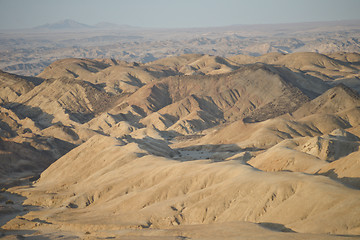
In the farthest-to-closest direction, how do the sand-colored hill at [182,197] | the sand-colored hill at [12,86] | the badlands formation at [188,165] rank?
the sand-colored hill at [12,86] < the badlands formation at [188,165] < the sand-colored hill at [182,197]

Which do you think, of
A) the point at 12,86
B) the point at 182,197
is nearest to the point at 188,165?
the point at 182,197

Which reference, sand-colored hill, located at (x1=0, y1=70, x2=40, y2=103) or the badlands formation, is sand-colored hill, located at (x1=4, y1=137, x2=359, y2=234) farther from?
sand-colored hill, located at (x1=0, y1=70, x2=40, y2=103)

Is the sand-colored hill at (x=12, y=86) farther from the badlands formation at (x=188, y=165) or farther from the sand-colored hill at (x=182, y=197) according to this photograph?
the sand-colored hill at (x=182, y=197)

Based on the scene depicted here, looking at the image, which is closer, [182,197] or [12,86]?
[182,197]

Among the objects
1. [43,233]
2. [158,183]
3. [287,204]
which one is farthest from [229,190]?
[43,233]

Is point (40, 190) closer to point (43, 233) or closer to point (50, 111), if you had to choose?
point (43, 233)

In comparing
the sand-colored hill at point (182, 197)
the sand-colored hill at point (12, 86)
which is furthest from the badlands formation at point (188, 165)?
the sand-colored hill at point (12, 86)

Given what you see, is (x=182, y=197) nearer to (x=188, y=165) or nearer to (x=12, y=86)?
(x=188, y=165)

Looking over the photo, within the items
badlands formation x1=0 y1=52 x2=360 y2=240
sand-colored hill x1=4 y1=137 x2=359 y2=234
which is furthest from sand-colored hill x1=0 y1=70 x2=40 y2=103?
sand-colored hill x1=4 y1=137 x2=359 y2=234
